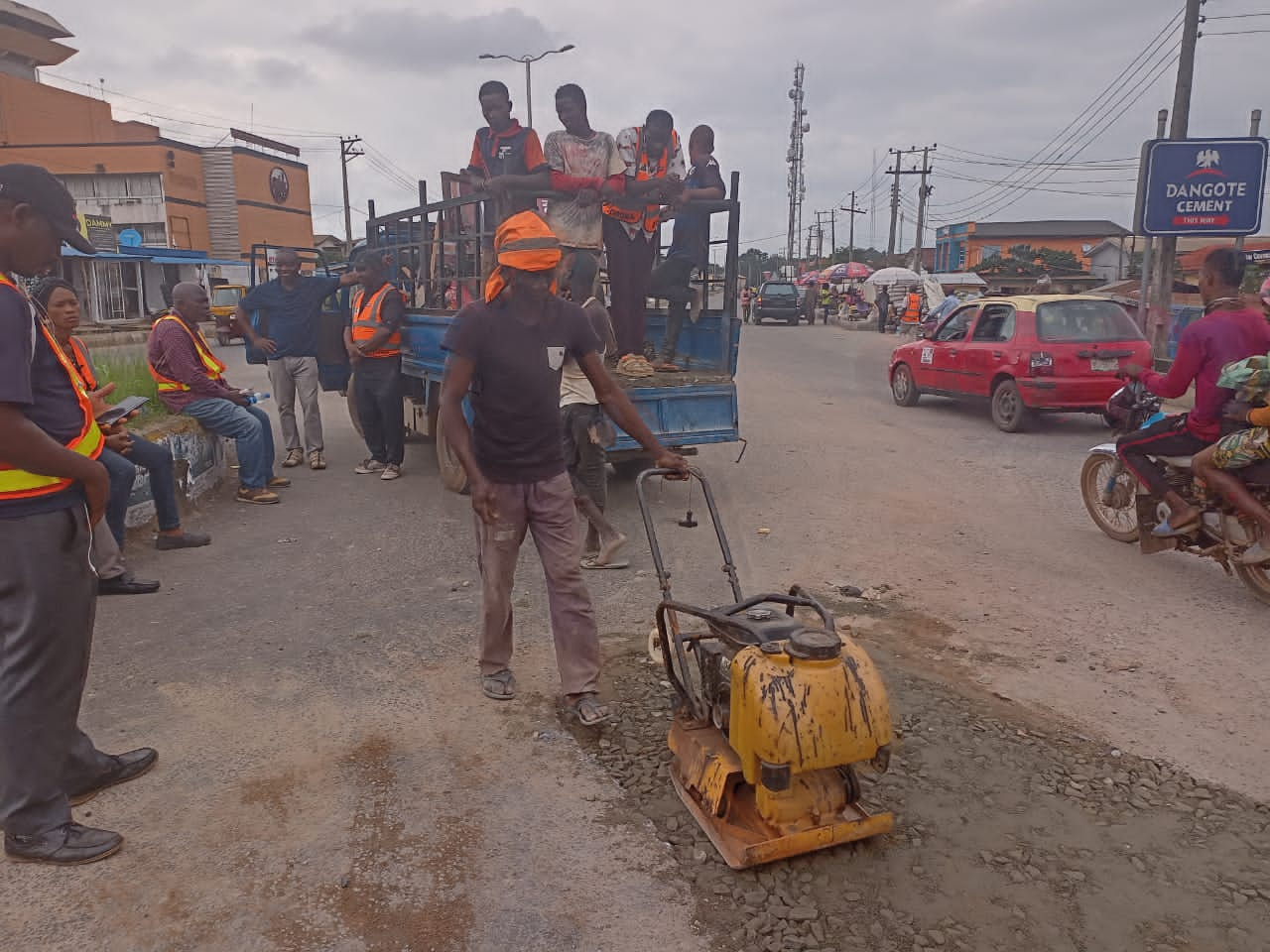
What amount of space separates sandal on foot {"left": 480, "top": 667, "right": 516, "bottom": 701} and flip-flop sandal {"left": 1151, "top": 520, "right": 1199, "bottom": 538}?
3999 millimetres

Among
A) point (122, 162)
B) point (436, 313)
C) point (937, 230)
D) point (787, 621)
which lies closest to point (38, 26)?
point (122, 162)

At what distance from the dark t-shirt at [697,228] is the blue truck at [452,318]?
0.11 metres

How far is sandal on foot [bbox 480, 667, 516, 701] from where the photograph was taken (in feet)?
12.9

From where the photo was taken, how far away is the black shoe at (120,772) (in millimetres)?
3146

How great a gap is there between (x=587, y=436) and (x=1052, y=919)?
3.92 meters

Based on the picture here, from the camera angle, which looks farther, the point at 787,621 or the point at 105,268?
the point at 105,268

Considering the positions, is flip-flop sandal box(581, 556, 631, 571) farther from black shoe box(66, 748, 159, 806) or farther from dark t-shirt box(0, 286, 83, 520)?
dark t-shirt box(0, 286, 83, 520)

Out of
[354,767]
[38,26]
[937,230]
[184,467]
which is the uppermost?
[38,26]

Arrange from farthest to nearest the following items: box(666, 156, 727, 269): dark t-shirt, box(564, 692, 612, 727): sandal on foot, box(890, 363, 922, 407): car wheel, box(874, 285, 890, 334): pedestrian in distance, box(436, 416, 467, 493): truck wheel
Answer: box(874, 285, 890, 334): pedestrian in distance < box(890, 363, 922, 407): car wheel < box(666, 156, 727, 269): dark t-shirt < box(436, 416, 467, 493): truck wheel < box(564, 692, 612, 727): sandal on foot

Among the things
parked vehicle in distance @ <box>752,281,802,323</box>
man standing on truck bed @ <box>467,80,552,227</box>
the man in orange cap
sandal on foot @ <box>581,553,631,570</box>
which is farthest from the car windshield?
parked vehicle in distance @ <box>752,281,802,323</box>

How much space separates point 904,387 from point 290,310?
8347mm

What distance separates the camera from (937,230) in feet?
215

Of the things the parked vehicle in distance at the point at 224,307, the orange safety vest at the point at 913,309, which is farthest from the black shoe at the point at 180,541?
the orange safety vest at the point at 913,309

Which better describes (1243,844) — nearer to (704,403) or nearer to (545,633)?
(545,633)
